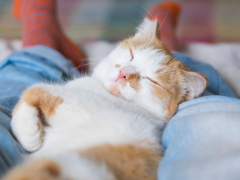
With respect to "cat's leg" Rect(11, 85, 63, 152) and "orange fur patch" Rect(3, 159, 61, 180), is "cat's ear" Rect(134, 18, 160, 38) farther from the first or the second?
"orange fur patch" Rect(3, 159, 61, 180)

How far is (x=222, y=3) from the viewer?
301 centimetres

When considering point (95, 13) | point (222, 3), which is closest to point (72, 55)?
point (95, 13)

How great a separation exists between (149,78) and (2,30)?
1682 millimetres

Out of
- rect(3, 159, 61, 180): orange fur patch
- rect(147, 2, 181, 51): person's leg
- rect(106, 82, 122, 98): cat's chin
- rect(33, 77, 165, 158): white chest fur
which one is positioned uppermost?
rect(3, 159, 61, 180): orange fur patch

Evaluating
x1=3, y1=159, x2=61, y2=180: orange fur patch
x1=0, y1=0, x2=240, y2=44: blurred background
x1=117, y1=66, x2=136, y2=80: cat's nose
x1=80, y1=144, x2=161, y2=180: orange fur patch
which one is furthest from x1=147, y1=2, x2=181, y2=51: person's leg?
x1=3, y1=159, x2=61, y2=180: orange fur patch

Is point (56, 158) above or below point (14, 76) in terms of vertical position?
above

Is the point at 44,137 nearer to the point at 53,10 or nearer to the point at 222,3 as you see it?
the point at 53,10

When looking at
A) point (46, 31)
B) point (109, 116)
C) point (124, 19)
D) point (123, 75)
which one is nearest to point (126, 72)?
point (123, 75)

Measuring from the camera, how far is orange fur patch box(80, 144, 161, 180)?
2.22 ft

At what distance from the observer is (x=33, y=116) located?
82cm

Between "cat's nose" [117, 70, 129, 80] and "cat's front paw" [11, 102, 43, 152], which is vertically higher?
"cat's nose" [117, 70, 129, 80]

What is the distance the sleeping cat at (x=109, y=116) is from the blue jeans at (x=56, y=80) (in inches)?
1.5

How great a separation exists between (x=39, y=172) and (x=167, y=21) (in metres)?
1.51

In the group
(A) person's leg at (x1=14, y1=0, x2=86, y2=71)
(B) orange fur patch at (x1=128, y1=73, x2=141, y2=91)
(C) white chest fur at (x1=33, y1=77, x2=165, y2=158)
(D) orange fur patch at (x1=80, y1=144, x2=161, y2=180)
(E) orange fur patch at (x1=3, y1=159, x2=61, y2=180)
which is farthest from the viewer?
(A) person's leg at (x1=14, y1=0, x2=86, y2=71)
